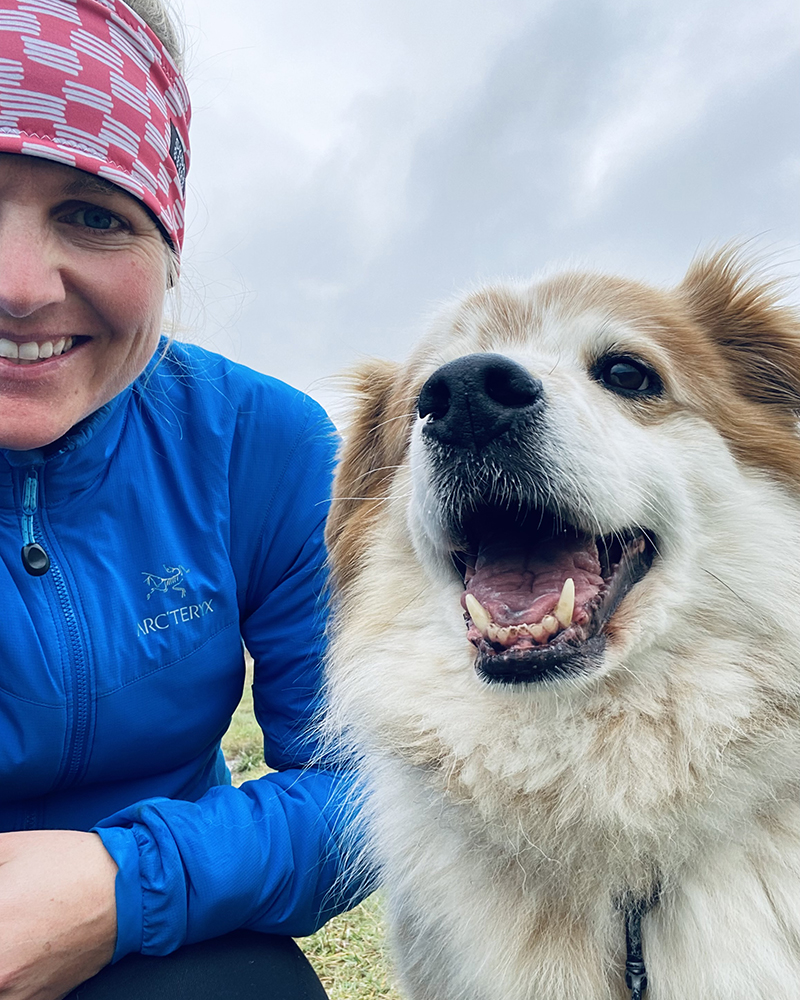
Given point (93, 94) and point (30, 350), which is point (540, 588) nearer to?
point (30, 350)

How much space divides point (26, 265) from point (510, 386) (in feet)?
3.44

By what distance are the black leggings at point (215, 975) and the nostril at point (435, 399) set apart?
4.26 ft

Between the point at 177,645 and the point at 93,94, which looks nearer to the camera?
the point at 93,94

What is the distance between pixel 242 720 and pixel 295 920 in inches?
260

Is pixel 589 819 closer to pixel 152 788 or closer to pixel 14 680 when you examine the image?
pixel 152 788

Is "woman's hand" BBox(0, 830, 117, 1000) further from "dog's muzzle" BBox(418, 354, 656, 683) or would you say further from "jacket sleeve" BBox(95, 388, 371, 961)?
"dog's muzzle" BBox(418, 354, 656, 683)

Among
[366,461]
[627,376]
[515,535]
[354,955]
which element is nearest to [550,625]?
[515,535]

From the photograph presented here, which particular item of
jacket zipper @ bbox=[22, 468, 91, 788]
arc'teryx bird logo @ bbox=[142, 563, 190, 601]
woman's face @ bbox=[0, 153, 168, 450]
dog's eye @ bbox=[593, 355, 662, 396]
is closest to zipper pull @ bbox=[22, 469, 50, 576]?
jacket zipper @ bbox=[22, 468, 91, 788]

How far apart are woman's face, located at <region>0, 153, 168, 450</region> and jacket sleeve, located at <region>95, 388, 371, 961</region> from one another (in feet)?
1.88

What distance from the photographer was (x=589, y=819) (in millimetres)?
1735

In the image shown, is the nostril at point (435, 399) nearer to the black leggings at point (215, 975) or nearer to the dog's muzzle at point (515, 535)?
the dog's muzzle at point (515, 535)

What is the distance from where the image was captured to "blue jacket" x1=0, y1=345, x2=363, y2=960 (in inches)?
68.9

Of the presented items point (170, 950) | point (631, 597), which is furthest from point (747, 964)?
point (170, 950)

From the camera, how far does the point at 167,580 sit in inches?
78.0
